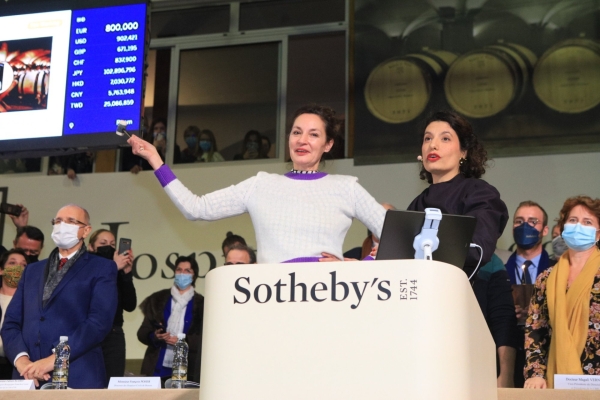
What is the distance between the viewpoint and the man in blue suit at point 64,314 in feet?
11.9

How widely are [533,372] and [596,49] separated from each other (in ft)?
11.7

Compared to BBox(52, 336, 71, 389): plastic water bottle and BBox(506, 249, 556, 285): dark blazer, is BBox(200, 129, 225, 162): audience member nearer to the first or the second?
BBox(506, 249, 556, 285): dark blazer

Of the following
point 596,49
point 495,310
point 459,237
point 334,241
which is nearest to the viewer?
point 459,237

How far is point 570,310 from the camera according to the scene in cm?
329

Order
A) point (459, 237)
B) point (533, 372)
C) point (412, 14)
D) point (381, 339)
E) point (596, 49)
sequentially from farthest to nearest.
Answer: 1. point (412, 14)
2. point (596, 49)
3. point (533, 372)
4. point (459, 237)
5. point (381, 339)

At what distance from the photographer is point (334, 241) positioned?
2.59 metres

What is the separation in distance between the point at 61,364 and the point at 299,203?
4.72 ft

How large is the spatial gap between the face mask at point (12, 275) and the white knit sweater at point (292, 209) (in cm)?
247

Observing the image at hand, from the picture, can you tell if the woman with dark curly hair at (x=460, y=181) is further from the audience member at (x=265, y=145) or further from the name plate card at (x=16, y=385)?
the audience member at (x=265, y=145)

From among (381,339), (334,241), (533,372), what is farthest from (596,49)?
(381,339)

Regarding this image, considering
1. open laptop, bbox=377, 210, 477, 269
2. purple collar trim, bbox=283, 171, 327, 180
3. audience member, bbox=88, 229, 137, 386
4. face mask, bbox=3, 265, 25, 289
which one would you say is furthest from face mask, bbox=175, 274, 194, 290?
open laptop, bbox=377, 210, 477, 269

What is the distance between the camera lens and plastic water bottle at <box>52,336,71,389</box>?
3297 millimetres

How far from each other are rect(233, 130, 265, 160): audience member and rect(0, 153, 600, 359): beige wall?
0.10m

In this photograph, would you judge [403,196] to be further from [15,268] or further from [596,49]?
[15,268]
